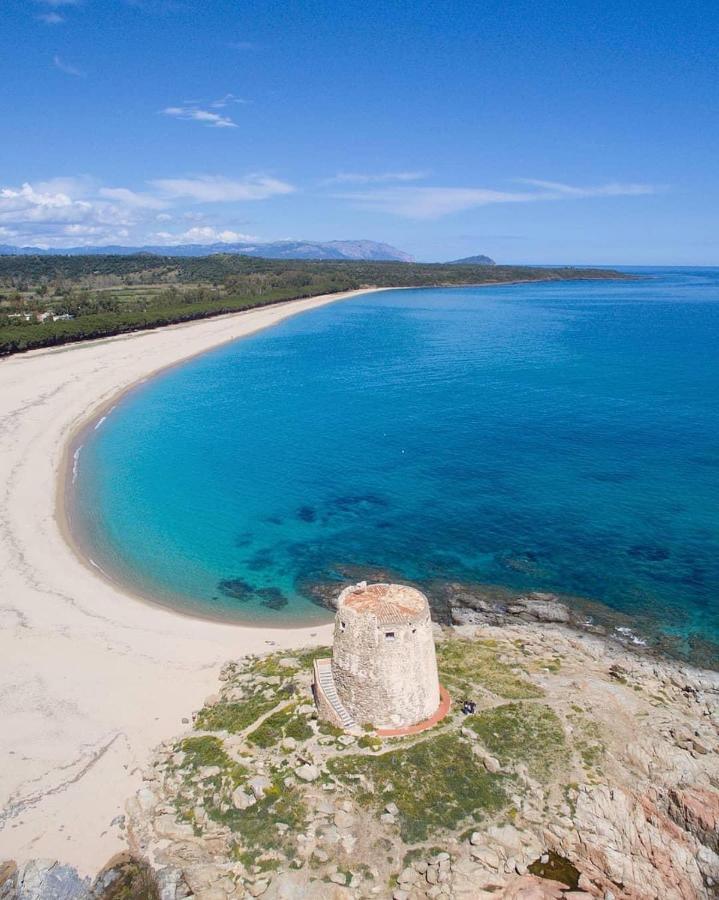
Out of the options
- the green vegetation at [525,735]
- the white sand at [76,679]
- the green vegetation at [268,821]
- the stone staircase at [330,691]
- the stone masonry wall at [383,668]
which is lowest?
the white sand at [76,679]

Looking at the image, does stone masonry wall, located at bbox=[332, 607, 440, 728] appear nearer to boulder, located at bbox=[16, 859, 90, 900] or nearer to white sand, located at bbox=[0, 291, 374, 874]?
white sand, located at bbox=[0, 291, 374, 874]

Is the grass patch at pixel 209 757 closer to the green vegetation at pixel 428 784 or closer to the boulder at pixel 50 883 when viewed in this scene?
the green vegetation at pixel 428 784

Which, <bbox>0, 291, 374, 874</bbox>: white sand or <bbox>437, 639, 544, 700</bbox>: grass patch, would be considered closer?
<bbox>0, 291, 374, 874</bbox>: white sand

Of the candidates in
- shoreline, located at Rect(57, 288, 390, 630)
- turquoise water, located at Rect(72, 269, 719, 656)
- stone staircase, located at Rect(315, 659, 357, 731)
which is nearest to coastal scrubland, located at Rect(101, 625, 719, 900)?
stone staircase, located at Rect(315, 659, 357, 731)

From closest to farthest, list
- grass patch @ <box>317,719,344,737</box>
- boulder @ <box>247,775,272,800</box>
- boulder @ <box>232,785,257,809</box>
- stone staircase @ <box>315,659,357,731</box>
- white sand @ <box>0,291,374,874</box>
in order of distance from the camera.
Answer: boulder @ <box>232,785,257,809</box> → boulder @ <box>247,775,272,800</box> → white sand @ <box>0,291,374,874</box> → grass patch @ <box>317,719,344,737</box> → stone staircase @ <box>315,659,357,731</box>

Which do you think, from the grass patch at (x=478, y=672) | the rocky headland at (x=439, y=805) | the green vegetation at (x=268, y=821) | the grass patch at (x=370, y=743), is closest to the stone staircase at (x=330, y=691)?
the rocky headland at (x=439, y=805)

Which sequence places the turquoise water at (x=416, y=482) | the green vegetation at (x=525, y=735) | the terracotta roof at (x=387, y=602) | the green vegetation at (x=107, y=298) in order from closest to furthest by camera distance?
the green vegetation at (x=525, y=735), the terracotta roof at (x=387, y=602), the turquoise water at (x=416, y=482), the green vegetation at (x=107, y=298)
